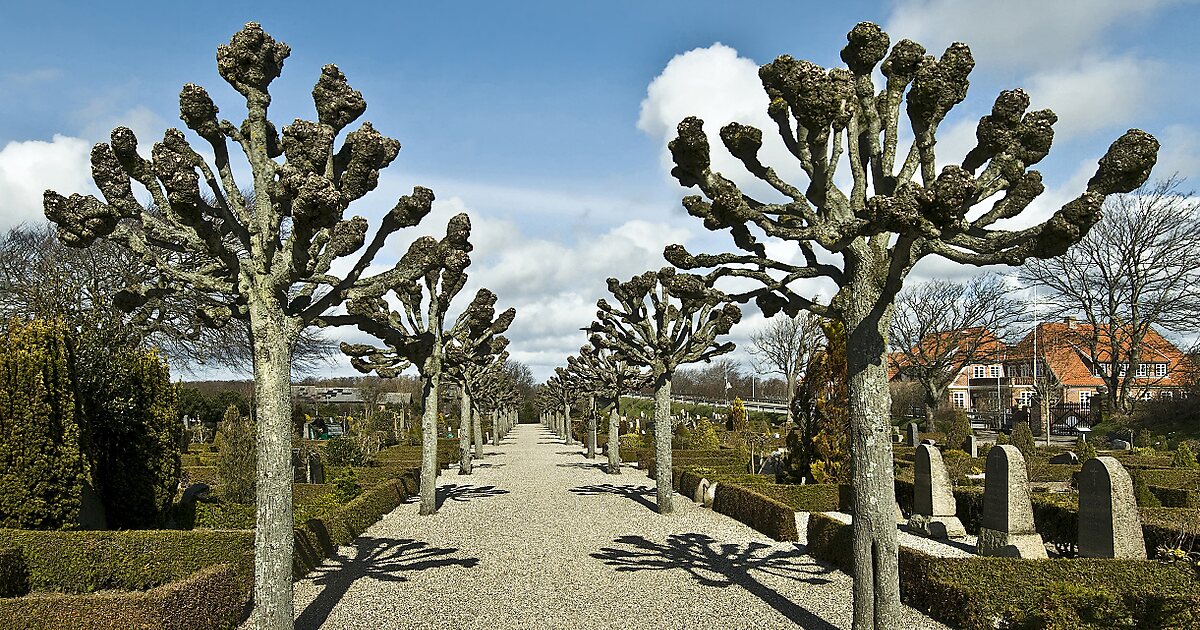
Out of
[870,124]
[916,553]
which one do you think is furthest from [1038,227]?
[916,553]

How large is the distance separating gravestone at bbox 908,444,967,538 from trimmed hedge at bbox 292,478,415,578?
9124 millimetres

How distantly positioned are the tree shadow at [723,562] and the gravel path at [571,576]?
0.06 ft

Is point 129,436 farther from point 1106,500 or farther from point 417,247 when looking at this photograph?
point 1106,500

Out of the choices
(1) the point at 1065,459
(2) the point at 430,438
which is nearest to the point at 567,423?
(1) the point at 1065,459

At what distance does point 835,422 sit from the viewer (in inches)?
671

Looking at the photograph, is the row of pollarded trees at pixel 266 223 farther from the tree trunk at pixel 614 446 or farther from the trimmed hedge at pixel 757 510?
the tree trunk at pixel 614 446

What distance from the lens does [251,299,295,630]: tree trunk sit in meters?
6.77

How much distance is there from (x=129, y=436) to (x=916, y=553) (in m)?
10.3

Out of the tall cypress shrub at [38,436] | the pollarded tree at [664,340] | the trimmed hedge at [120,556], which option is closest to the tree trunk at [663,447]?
the pollarded tree at [664,340]

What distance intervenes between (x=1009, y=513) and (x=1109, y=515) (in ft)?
4.64

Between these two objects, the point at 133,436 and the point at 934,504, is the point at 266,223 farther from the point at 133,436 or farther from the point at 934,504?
the point at 934,504

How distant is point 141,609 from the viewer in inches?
265

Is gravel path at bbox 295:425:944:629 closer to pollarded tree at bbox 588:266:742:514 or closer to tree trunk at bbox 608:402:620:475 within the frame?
pollarded tree at bbox 588:266:742:514

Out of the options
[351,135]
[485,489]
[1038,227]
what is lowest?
[485,489]
